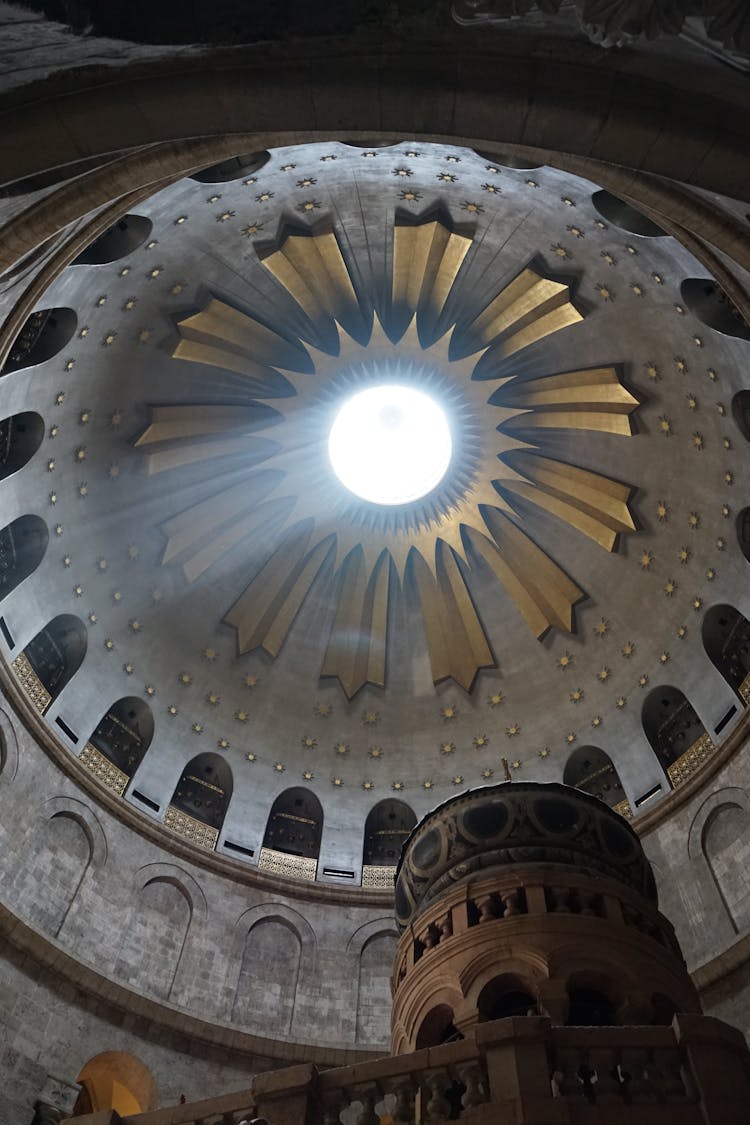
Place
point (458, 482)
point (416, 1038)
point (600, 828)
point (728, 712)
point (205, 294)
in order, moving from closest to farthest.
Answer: point (416, 1038) < point (600, 828) < point (728, 712) < point (205, 294) < point (458, 482)

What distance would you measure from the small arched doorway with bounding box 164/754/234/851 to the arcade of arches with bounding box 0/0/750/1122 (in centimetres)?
8

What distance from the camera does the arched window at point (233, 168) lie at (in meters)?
15.7

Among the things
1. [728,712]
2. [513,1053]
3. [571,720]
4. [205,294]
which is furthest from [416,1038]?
[205,294]

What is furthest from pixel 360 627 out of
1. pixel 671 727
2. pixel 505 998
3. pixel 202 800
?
pixel 505 998

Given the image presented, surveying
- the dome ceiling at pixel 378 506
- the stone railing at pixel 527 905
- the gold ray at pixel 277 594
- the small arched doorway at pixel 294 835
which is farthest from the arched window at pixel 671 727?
the gold ray at pixel 277 594

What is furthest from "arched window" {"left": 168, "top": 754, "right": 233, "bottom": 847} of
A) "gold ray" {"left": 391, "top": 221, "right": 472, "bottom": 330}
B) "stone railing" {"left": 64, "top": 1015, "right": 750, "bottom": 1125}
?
"stone railing" {"left": 64, "top": 1015, "right": 750, "bottom": 1125}

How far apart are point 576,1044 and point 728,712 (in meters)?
12.0

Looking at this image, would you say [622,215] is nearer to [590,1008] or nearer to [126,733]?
[590,1008]

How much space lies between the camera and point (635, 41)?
17.8 feet

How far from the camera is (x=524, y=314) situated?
792 inches

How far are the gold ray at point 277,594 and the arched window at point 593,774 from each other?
7725 mm

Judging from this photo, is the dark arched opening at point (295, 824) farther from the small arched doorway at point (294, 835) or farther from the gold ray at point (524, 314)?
the gold ray at point (524, 314)

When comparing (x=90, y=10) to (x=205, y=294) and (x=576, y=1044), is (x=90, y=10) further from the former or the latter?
A: (x=205, y=294)

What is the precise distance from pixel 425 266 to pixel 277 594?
8903 mm
